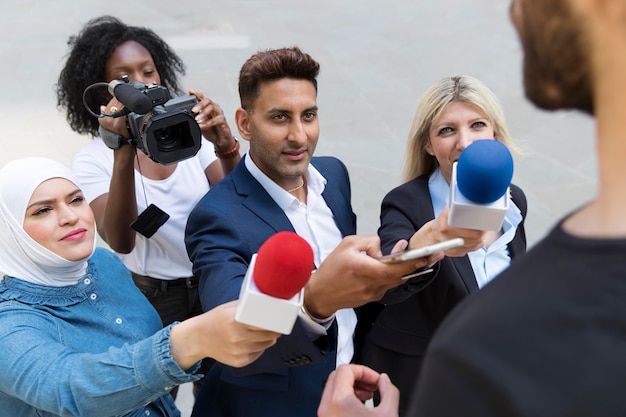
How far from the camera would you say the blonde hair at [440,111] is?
7.63 feet

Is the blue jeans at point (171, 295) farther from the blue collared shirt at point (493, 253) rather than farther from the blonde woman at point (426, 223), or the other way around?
the blue collared shirt at point (493, 253)

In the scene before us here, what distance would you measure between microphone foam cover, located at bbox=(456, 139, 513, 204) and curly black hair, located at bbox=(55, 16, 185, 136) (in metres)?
1.75

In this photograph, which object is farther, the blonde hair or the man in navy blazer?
the blonde hair

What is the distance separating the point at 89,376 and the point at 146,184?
1.10 meters

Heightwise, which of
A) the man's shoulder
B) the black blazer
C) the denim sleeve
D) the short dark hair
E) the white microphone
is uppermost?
the short dark hair

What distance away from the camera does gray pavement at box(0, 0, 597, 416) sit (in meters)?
5.53

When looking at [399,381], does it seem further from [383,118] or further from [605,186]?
[383,118]

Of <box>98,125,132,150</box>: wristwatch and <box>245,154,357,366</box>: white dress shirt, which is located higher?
<box>98,125,132,150</box>: wristwatch

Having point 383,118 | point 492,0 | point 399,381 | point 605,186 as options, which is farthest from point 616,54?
point 492,0

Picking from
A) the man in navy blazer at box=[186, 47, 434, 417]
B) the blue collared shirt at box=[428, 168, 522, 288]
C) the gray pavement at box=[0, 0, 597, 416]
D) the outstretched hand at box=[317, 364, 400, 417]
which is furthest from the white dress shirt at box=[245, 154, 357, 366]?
the gray pavement at box=[0, 0, 597, 416]

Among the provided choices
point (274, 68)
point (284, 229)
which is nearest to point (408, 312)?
point (284, 229)

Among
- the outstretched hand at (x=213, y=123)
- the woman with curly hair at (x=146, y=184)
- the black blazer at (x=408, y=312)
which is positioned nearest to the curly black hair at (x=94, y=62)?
the woman with curly hair at (x=146, y=184)

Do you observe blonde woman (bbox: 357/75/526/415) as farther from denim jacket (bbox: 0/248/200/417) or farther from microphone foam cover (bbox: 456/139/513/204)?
A: denim jacket (bbox: 0/248/200/417)

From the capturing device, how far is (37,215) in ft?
6.31
